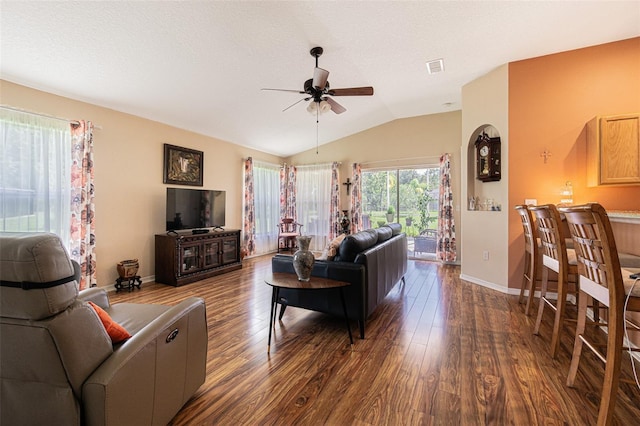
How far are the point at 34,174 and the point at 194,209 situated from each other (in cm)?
196

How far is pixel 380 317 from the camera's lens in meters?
2.99

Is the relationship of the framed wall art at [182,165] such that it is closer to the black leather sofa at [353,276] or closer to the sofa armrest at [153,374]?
the black leather sofa at [353,276]

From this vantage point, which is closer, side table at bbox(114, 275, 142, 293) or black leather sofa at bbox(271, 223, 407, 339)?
black leather sofa at bbox(271, 223, 407, 339)

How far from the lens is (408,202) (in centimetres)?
627

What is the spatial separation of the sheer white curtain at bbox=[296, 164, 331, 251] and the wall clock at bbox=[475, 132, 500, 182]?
3517mm

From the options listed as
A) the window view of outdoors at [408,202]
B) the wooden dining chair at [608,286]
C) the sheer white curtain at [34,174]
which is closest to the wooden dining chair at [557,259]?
the wooden dining chair at [608,286]

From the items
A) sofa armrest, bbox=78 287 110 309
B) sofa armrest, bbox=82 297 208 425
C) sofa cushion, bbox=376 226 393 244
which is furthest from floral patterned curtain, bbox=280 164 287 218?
sofa armrest, bbox=82 297 208 425

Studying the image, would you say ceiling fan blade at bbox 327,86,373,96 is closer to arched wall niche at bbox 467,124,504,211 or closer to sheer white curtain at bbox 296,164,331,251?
arched wall niche at bbox 467,124,504,211

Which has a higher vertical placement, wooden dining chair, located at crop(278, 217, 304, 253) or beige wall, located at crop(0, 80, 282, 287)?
beige wall, located at crop(0, 80, 282, 287)

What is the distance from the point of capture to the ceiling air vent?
3.63 metres

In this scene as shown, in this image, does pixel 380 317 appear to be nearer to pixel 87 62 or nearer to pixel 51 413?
pixel 51 413

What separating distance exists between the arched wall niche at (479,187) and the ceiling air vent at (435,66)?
110cm

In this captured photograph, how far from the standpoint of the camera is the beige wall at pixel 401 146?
565 cm

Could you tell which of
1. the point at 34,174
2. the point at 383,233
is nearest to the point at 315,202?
the point at 383,233
